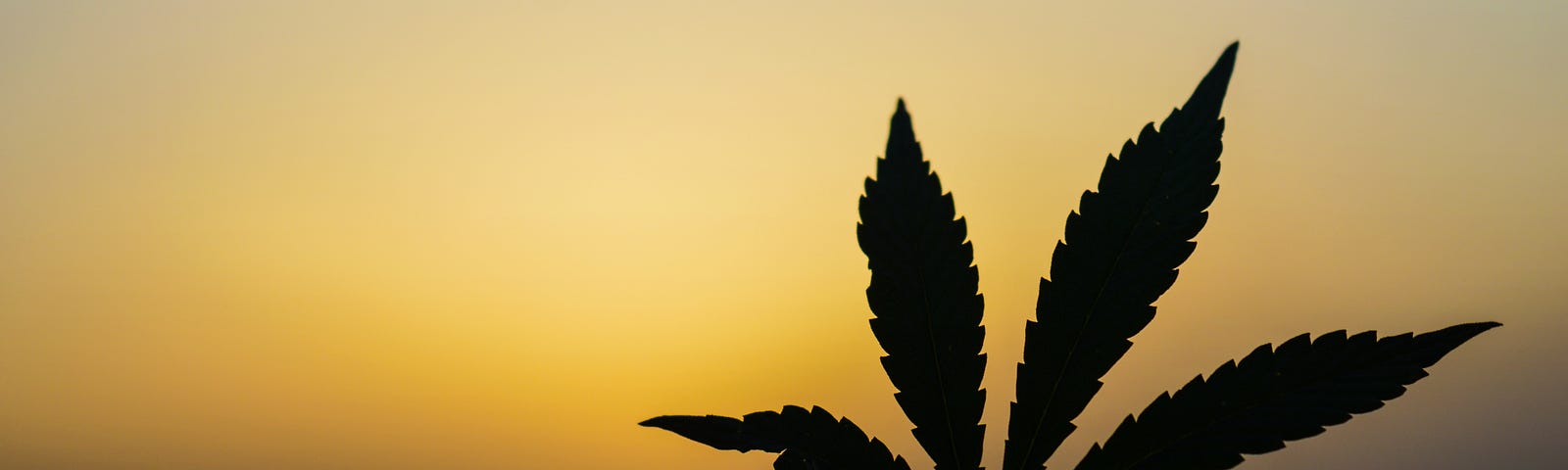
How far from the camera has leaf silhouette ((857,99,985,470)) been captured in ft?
2.45

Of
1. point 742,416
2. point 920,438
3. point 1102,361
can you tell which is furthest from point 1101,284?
point 742,416

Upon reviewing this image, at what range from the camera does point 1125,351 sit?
81 centimetres

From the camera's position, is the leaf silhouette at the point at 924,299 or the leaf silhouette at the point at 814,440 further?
the leaf silhouette at the point at 814,440

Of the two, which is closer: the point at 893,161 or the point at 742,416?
the point at 893,161

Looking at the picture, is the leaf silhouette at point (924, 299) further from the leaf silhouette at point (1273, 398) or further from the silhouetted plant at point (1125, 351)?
the leaf silhouette at point (1273, 398)

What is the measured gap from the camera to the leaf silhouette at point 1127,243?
819 millimetres

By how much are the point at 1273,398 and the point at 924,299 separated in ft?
0.95

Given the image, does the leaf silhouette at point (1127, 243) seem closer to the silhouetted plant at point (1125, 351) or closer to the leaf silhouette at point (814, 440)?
the silhouetted plant at point (1125, 351)

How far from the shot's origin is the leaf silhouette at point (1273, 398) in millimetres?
810

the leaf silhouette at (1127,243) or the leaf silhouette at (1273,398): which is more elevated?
the leaf silhouette at (1127,243)

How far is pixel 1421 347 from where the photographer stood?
0.84 meters

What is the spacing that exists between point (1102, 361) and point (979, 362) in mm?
97

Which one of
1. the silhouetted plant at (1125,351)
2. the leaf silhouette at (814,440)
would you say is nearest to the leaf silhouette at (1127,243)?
the silhouetted plant at (1125,351)

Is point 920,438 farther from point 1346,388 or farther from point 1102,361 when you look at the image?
point 1346,388
